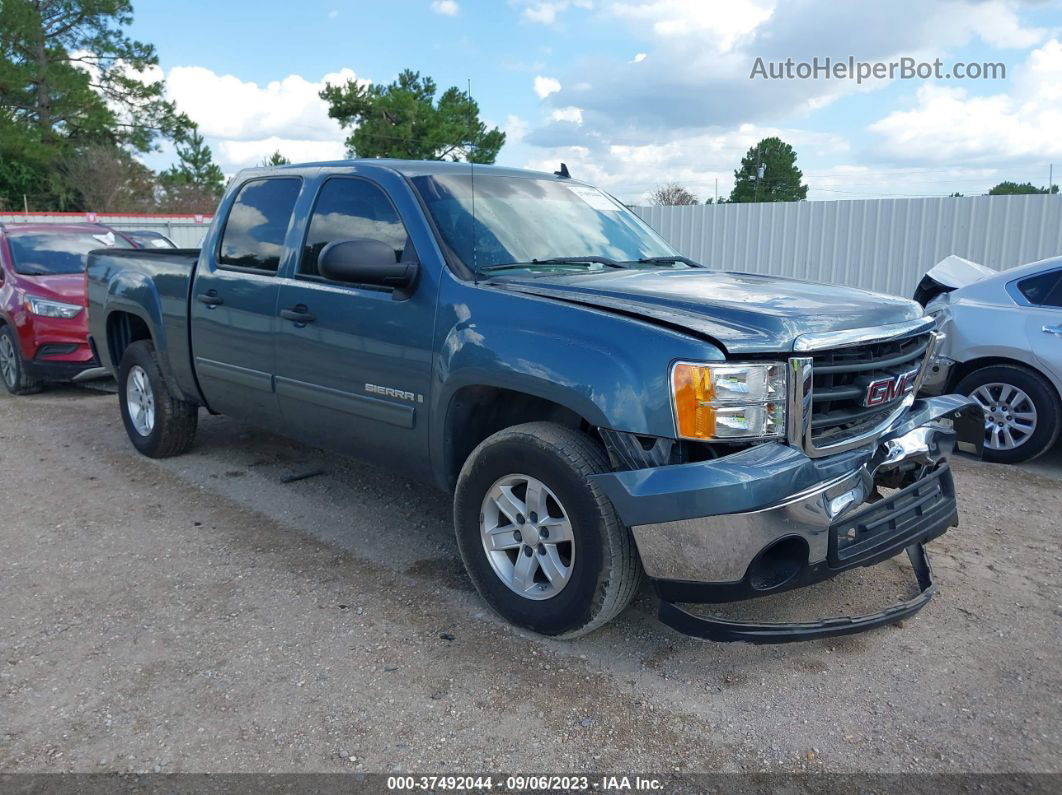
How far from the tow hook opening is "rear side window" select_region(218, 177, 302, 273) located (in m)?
3.07

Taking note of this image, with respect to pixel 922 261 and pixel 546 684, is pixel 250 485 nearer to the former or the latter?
pixel 546 684

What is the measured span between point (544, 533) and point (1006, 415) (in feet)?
14.6

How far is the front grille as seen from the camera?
3.18 metres

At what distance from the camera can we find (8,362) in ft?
29.2

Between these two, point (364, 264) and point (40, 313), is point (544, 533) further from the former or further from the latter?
point (40, 313)

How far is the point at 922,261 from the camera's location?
12562mm

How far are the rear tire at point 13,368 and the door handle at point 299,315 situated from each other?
17.8 ft

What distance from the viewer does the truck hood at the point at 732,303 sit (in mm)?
3074

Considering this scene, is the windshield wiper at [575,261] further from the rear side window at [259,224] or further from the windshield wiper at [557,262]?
the rear side window at [259,224]

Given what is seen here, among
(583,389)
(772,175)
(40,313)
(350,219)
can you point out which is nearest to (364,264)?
(350,219)

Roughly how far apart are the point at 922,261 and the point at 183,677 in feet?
39.3

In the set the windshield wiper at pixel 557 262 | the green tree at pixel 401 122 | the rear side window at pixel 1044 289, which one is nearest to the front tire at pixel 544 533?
the windshield wiper at pixel 557 262

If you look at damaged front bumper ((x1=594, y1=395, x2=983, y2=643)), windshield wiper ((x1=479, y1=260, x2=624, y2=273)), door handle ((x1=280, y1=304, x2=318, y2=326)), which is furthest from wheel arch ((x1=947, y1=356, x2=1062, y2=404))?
door handle ((x1=280, y1=304, x2=318, y2=326))

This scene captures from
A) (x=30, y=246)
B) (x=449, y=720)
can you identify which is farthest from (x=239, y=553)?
(x=30, y=246)
